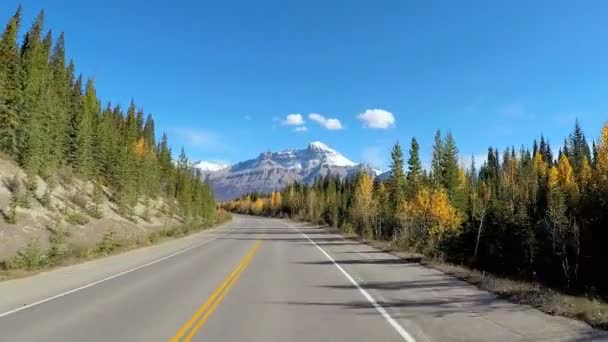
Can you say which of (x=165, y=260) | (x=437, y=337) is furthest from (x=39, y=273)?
(x=437, y=337)

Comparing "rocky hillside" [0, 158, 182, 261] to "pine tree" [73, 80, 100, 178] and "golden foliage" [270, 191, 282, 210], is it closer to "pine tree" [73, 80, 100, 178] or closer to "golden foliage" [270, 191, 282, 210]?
"pine tree" [73, 80, 100, 178]

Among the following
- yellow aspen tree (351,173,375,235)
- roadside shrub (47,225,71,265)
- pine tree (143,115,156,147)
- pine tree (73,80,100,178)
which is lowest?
roadside shrub (47,225,71,265)

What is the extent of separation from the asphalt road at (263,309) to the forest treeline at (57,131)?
2988cm

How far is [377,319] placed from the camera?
9.39 metres

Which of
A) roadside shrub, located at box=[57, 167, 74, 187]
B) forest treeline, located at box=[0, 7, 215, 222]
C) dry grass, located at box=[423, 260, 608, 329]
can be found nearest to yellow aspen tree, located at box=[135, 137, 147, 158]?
forest treeline, located at box=[0, 7, 215, 222]

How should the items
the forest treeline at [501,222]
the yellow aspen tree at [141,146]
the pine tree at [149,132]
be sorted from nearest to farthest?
1. the forest treeline at [501,222]
2. the yellow aspen tree at [141,146]
3. the pine tree at [149,132]

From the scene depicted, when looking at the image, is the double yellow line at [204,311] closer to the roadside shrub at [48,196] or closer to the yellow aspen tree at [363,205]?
the roadside shrub at [48,196]

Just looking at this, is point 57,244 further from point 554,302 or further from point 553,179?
point 553,179

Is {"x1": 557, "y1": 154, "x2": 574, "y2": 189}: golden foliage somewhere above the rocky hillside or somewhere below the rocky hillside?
above

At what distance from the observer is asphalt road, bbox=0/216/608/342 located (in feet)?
26.4

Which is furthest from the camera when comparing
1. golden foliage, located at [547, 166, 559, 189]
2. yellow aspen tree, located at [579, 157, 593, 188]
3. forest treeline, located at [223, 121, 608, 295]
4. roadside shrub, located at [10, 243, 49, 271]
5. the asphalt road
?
golden foliage, located at [547, 166, 559, 189]

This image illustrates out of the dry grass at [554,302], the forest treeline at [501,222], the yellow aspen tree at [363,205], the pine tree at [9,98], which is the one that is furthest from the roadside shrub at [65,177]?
the dry grass at [554,302]

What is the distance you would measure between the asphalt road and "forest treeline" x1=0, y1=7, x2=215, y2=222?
98.0 ft

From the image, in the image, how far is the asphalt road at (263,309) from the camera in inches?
317
